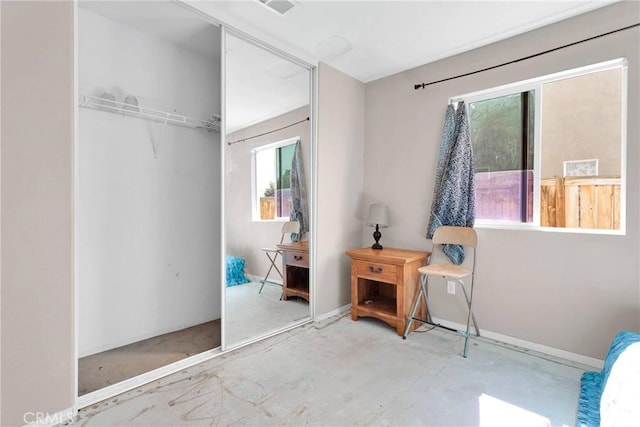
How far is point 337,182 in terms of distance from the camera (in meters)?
3.20

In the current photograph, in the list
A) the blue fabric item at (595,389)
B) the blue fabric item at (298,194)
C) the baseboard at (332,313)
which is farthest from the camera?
the baseboard at (332,313)

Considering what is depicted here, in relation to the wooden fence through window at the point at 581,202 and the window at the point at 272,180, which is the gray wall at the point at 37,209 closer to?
the window at the point at 272,180

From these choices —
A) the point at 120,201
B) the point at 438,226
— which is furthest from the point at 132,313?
the point at 438,226

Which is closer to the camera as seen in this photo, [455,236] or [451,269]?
[451,269]

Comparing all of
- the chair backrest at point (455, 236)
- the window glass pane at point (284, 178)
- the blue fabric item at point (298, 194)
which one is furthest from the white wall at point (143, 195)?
the chair backrest at point (455, 236)

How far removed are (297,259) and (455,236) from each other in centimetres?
145

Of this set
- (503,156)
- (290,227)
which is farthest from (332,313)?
(503,156)

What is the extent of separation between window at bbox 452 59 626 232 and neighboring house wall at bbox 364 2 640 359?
3.7 inches

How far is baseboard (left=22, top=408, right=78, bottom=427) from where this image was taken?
1483 mm

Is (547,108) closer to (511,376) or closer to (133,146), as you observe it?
(511,376)

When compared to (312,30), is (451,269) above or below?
below

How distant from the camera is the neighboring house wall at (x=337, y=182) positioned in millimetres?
3039

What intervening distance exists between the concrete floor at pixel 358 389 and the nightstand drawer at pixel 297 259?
710mm

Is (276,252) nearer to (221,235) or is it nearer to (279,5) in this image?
(221,235)
